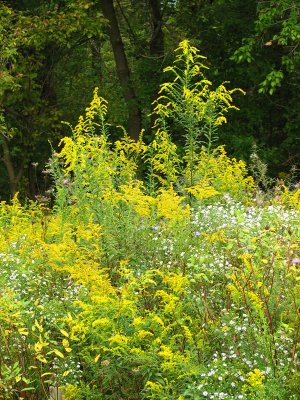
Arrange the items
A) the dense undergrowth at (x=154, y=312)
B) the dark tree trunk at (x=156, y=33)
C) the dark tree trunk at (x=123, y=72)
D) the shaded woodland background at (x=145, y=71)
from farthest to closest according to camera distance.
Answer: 1. the dark tree trunk at (x=156, y=33)
2. the dark tree trunk at (x=123, y=72)
3. the shaded woodland background at (x=145, y=71)
4. the dense undergrowth at (x=154, y=312)

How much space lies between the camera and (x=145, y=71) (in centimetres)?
1538

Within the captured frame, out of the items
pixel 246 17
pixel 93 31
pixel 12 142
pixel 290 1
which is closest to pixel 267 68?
pixel 246 17

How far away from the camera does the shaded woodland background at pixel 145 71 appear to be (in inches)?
534

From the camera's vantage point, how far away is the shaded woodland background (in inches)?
534

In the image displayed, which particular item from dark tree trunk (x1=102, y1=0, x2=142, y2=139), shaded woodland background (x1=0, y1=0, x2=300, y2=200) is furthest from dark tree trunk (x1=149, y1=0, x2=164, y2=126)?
dark tree trunk (x1=102, y1=0, x2=142, y2=139)

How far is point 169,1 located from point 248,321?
13164 millimetres

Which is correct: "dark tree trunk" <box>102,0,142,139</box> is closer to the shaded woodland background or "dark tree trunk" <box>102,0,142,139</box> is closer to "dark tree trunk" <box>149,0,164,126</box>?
the shaded woodland background

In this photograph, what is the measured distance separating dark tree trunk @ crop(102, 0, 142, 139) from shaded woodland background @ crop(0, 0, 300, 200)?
2 cm

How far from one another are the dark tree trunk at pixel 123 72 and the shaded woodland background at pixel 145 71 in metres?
0.02

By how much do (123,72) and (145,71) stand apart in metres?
0.53

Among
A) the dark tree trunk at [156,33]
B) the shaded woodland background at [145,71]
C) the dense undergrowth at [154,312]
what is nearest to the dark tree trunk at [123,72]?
the shaded woodland background at [145,71]

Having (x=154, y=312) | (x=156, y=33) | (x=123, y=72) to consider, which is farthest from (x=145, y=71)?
(x=154, y=312)

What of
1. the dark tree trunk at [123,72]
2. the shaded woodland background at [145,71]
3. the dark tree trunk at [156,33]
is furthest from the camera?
the dark tree trunk at [156,33]

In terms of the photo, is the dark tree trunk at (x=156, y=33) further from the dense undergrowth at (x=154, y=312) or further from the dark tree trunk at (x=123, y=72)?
the dense undergrowth at (x=154, y=312)
